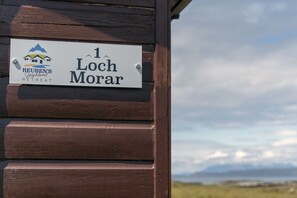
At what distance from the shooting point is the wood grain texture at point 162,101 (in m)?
4.01

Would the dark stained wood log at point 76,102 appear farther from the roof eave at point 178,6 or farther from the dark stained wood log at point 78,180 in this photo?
the roof eave at point 178,6

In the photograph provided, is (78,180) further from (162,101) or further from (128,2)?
(128,2)

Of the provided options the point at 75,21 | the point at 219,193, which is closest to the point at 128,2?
the point at 75,21

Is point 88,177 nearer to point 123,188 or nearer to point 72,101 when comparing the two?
point 123,188

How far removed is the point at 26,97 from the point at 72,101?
329 mm

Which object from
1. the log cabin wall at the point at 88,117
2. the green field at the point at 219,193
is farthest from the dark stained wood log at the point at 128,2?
the green field at the point at 219,193

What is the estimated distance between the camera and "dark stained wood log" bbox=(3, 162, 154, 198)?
3.81m

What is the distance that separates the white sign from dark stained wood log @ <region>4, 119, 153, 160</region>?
308 millimetres

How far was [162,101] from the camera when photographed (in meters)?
4.09

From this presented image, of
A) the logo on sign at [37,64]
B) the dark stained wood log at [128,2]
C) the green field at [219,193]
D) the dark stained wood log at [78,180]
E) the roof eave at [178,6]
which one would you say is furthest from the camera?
the green field at [219,193]

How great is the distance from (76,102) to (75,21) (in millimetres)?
611

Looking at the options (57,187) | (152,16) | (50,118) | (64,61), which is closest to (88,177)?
(57,187)

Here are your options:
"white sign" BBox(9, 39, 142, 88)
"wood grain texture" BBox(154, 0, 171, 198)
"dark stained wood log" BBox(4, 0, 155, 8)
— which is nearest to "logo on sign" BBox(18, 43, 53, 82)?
"white sign" BBox(9, 39, 142, 88)

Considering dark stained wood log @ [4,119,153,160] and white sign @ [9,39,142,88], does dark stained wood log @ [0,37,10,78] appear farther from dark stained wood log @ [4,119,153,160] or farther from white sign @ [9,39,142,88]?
dark stained wood log @ [4,119,153,160]
